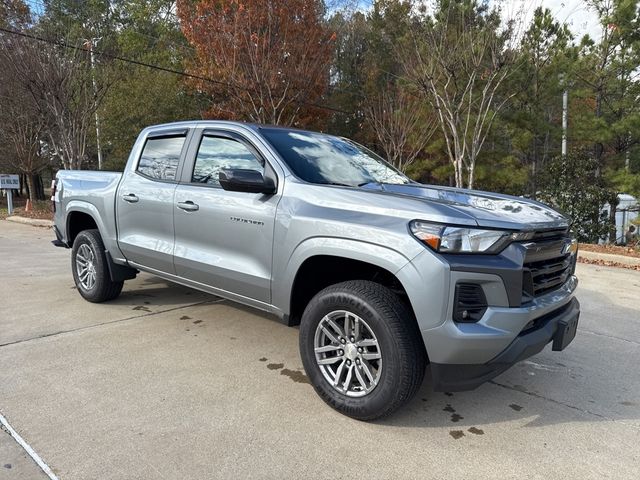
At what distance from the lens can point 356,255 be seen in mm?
2898

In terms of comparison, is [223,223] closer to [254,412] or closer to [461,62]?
[254,412]

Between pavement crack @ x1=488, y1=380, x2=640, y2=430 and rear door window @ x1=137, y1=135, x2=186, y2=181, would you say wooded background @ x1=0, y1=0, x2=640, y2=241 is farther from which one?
pavement crack @ x1=488, y1=380, x2=640, y2=430

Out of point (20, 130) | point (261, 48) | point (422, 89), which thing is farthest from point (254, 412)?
point (20, 130)

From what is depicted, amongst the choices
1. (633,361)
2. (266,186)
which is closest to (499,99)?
(633,361)

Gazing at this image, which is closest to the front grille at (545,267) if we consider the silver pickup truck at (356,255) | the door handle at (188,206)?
the silver pickup truck at (356,255)

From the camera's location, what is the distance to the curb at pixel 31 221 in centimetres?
1464

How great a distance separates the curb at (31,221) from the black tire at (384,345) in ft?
45.8

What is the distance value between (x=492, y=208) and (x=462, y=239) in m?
0.53

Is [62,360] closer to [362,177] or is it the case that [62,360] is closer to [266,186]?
[266,186]

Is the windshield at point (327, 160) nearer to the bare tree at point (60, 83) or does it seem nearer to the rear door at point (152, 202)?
the rear door at point (152, 202)

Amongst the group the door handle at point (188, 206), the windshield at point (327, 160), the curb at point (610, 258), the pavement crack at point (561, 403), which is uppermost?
the windshield at point (327, 160)

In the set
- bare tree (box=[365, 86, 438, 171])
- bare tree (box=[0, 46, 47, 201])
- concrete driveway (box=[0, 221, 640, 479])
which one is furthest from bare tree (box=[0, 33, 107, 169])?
concrete driveway (box=[0, 221, 640, 479])

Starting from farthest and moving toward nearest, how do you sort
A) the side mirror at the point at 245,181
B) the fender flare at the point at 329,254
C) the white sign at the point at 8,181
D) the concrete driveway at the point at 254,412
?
the white sign at the point at 8,181 → the side mirror at the point at 245,181 → the fender flare at the point at 329,254 → the concrete driveway at the point at 254,412

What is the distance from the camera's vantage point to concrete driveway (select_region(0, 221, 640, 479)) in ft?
8.32
